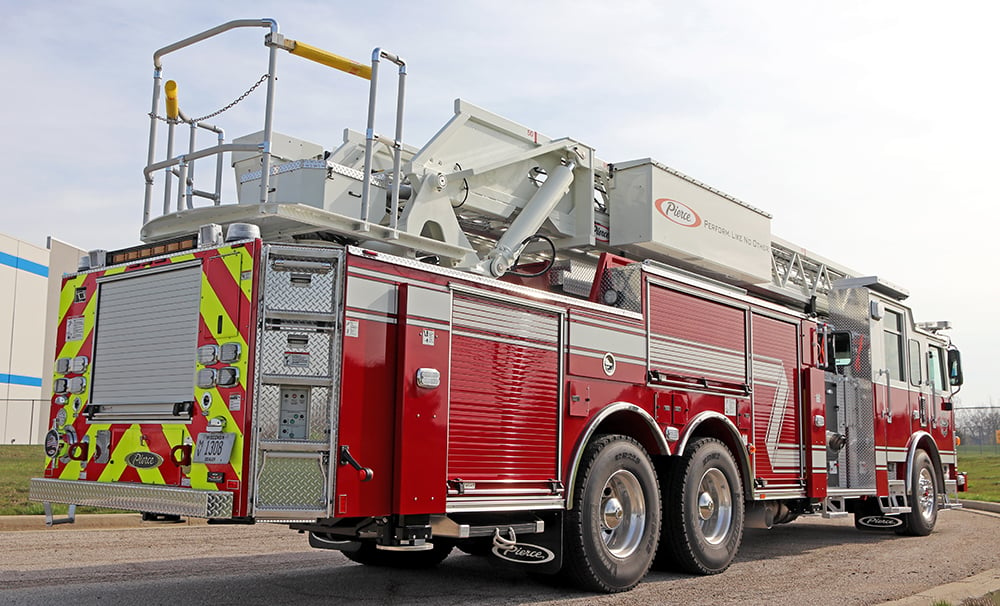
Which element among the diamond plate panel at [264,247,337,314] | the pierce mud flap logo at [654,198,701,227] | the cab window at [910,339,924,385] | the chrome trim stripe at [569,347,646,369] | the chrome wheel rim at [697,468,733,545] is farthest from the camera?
the cab window at [910,339,924,385]

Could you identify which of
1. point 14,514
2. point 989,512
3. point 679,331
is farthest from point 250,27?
point 989,512

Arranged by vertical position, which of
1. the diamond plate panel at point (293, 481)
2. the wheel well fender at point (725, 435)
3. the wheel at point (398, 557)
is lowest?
the wheel at point (398, 557)

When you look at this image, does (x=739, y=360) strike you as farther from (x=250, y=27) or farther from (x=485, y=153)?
(x=250, y=27)

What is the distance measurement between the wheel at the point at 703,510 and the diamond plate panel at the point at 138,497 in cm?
424

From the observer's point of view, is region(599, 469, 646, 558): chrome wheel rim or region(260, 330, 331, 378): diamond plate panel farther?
region(599, 469, 646, 558): chrome wheel rim

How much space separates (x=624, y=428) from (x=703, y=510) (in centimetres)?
132

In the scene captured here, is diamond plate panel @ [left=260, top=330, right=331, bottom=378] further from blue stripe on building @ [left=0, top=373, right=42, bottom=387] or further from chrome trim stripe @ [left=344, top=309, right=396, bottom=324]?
blue stripe on building @ [left=0, top=373, right=42, bottom=387]

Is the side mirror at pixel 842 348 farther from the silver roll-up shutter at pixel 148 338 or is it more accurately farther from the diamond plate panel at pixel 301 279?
the silver roll-up shutter at pixel 148 338

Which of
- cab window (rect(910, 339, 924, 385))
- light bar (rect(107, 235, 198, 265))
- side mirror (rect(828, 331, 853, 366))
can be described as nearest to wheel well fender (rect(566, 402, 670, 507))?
light bar (rect(107, 235, 198, 265))

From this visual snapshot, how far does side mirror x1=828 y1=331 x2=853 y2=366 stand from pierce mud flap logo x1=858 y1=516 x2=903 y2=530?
2.15 m

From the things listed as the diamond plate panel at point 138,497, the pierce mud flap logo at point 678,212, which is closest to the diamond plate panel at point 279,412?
the diamond plate panel at point 138,497

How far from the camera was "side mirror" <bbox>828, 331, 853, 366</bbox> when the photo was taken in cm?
1187

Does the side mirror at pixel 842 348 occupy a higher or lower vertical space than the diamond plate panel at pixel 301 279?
higher

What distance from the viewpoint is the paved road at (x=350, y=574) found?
7.12 meters
